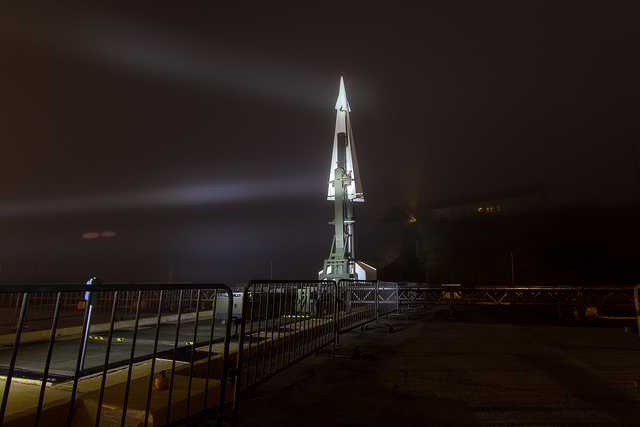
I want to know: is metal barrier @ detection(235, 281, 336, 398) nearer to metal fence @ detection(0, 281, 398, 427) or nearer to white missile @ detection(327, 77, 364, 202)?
metal fence @ detection(0, 281, 398, 427)

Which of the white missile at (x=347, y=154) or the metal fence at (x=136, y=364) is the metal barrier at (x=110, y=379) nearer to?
the metal fence at (x=136, y=364)

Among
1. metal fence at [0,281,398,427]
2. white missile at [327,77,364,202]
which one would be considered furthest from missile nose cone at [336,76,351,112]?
metal fence at [0,281,398,427]

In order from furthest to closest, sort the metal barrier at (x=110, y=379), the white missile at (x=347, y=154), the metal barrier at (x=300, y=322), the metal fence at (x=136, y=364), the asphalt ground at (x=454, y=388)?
1. the white missile at (x=347, y=154)
2. the metal barrier at (x=300, y=322)
3. the asphalt ground at (x=454, y=388)
4. the metal fence at (x=136, y=364)
5. the metal barrier at (x=110, y=379)

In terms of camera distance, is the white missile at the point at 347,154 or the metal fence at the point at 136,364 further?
the white missile at the point at 347,154

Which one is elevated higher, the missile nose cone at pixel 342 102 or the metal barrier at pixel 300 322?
the missile nose cone at pixel 342 102

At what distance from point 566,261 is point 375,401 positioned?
5480 centimetres

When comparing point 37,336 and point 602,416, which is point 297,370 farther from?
point 37,336

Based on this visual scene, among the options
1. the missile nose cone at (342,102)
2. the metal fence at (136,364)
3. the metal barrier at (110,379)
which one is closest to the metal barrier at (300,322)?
the metal fence at (136,364)

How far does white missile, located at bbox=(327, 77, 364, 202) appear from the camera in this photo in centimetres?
2197

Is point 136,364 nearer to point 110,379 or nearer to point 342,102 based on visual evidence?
point 110,379

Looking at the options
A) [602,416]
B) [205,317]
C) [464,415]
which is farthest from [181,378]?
[205,317]

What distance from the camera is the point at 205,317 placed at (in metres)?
13.6

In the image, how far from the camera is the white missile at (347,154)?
865 inches

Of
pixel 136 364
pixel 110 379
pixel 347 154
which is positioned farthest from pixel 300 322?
pixel 347 154
